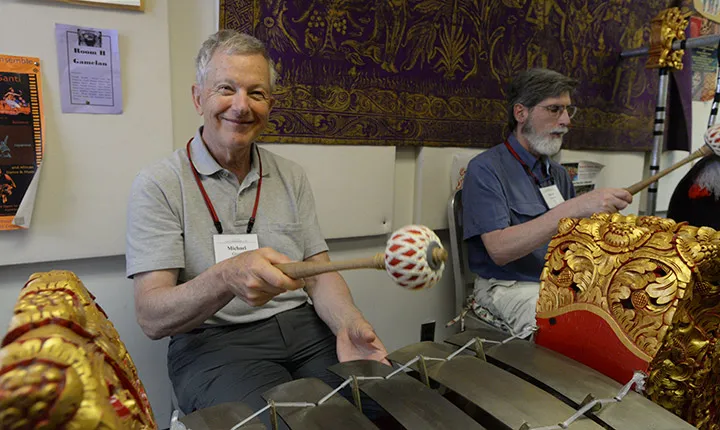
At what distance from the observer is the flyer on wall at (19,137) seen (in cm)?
124

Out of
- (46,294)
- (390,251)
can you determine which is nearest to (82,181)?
(46,294)

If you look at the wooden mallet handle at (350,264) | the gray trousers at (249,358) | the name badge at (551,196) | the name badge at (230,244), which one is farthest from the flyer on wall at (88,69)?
the name badge at (551,196)

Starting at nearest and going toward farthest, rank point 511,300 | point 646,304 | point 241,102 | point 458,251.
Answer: point 646,304, point 241,102, point 511,300, point 458,251

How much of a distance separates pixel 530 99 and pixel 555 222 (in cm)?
64

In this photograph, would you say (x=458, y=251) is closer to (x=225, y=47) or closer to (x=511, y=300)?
(x=511, y=300)

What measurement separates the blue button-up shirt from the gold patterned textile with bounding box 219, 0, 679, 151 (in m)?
0.33

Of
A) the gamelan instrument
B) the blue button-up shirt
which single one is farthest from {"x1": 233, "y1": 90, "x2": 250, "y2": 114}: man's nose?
the blue button-up shirt

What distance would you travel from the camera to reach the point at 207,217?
123 centimetres

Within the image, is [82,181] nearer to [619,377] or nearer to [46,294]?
[46,294]

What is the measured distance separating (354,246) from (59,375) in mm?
1617

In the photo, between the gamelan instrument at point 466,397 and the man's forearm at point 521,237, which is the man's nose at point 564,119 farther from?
the gamelan instrument at point 466,397

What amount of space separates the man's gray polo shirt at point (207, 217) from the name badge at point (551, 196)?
98 cm

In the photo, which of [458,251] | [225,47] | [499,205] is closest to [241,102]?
[225,47]

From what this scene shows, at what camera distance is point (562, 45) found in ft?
7.64
